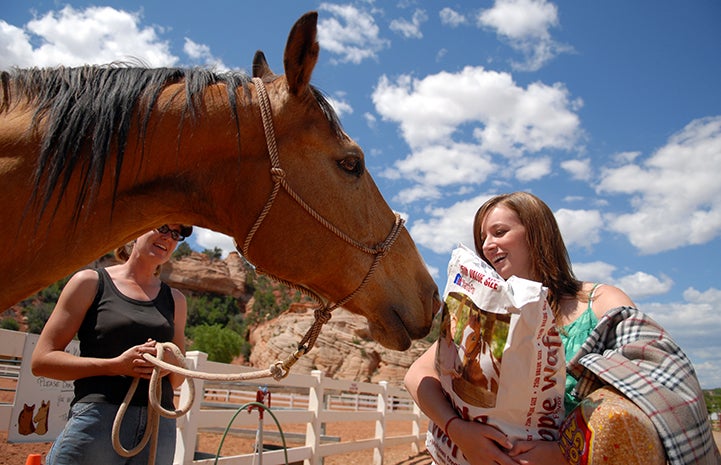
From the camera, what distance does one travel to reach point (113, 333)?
2.23m

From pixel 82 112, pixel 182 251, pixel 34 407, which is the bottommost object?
pixel 34 407

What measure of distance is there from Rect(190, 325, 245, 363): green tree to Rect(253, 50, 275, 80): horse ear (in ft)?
148

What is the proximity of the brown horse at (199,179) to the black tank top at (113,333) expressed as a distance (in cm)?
75

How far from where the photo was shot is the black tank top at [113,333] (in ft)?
7.09

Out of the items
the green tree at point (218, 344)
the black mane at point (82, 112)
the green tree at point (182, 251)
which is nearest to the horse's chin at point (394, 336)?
the black mane at point (82, 112)

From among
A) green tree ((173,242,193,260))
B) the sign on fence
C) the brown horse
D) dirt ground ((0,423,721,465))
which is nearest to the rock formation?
dirt ground ((0,423,721,465))

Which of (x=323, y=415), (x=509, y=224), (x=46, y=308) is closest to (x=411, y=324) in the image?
(x=509, y=224)

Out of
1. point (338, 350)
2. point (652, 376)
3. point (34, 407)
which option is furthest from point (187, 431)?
point (338, 350)

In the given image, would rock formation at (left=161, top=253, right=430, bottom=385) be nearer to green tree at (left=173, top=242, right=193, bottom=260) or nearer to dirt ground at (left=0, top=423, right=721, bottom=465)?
dirt ground at (left=0, top=423, right=721, bottom=465)

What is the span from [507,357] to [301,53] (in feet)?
4.25

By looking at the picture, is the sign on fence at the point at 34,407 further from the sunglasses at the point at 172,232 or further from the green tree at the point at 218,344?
the green tree at the point at 218,344

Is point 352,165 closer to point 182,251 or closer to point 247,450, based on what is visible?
point 247,450

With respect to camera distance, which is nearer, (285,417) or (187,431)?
(187,431)

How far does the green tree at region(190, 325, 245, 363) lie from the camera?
149 feet
